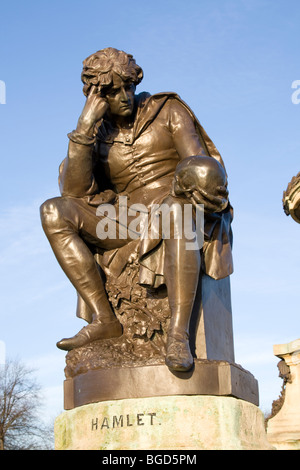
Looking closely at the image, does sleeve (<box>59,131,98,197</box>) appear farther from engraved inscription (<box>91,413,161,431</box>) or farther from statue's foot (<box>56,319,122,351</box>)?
engraved inscription (<box>91,413,161,431</box>)

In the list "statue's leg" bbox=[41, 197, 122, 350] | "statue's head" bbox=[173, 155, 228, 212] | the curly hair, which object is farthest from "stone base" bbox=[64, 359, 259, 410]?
the curly hair

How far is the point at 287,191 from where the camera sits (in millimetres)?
16203

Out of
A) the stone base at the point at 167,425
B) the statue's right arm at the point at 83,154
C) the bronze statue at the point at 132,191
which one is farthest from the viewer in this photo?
the statue's right arm at the point at 83,154

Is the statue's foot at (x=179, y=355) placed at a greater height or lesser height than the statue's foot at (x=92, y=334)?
lesser

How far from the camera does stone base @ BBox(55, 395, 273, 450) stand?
16.6 feet

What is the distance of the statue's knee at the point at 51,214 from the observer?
19.7 ft

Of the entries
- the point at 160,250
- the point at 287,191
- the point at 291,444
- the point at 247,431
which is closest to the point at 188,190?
the point at 160,250

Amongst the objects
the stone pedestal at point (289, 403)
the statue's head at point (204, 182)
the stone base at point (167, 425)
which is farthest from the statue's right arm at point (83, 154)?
the stone pedestal at point (289, 403)

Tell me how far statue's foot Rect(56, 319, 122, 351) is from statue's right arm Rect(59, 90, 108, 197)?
3.64ft

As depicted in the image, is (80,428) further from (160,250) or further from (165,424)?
(160,250)

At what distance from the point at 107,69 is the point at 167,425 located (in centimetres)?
287

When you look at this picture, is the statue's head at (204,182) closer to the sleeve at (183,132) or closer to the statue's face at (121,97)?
the sleeve at (183,132)

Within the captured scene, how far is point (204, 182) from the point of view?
554 centimetres

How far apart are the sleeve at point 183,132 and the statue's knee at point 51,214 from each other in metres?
1.13
